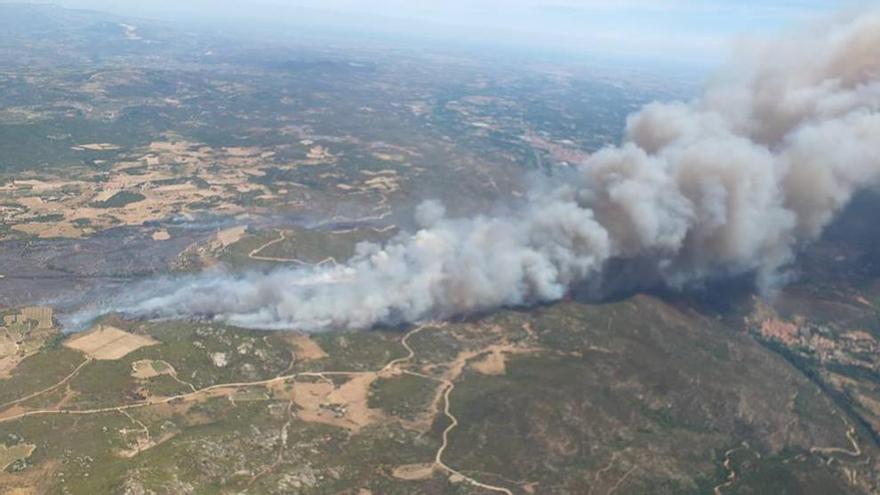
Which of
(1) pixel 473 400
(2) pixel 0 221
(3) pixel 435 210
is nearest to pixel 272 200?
(3) pixel 435 210

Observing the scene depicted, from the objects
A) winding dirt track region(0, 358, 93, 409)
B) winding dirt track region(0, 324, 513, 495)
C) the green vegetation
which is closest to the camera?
winding dirt track region(0, 324, 513, 495)

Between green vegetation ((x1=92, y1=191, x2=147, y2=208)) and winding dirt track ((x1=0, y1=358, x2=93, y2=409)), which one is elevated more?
winding dirt track ((x1=0, y1=358, x2=93, y2=409))

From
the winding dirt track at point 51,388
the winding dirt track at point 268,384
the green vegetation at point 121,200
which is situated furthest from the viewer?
the green vegetation at point 121,200

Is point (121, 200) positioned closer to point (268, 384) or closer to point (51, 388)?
point (51, 388)

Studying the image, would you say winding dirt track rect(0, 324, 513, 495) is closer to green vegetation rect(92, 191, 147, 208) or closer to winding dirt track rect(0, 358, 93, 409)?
winding dirt track rect(0, 358, 93, 409)

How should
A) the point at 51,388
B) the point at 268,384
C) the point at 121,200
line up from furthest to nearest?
the point at 121,200, the point at 268,384, the point at 51,388

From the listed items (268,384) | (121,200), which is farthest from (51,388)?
(121,200)

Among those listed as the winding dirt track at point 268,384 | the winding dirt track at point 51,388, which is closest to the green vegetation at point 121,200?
the winding dirt track at point 51,388

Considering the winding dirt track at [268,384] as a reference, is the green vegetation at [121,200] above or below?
below

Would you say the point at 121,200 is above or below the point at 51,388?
below

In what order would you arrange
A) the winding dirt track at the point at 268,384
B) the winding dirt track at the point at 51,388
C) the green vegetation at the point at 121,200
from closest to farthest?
the winding dirt track at the point at 268,384 < the winding dirt track at the point at 51,388 < the green vegetation at the point at 121,200

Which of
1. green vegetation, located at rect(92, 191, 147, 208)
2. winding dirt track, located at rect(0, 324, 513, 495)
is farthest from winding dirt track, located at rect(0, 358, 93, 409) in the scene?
green vegetation, located at rect(92, 191, 147, 208)

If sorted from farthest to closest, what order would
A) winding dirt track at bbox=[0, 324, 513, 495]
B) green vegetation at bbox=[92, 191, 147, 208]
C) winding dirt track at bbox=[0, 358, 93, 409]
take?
green vegetation at bbox=[92, 191, 147, 208], winding dirt track at bbox=[0, 358, 93, 409], winding dirt track at bbox=[0, 324, 513, 495]

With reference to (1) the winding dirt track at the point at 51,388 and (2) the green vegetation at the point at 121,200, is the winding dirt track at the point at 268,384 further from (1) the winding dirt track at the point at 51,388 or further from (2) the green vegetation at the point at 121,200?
(2) the green vegetation at the point at 121,200
